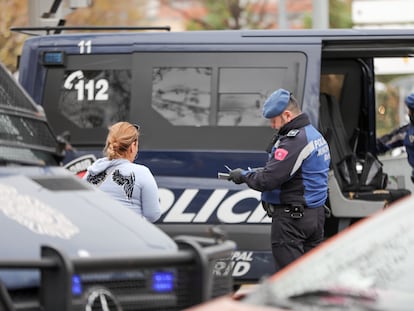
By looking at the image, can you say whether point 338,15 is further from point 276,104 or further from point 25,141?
point 25,141

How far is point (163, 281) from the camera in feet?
16.5

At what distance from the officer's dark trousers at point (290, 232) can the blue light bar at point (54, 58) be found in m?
2.36

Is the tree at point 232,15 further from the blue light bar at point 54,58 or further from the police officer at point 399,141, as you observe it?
the blue light bar at point 54,58

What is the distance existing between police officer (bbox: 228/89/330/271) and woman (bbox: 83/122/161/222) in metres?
0.93

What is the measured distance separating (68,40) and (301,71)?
1917 millimetres

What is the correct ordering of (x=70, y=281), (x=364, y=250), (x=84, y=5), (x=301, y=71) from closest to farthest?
1. (x=364, y=250)
2. (x=70, y=281)
3. (x=301, y=71)
4. (x=84, y=5)

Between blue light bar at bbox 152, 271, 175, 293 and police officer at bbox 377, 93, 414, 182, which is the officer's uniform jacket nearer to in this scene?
police officer at bbox 377, 93, 414, 182

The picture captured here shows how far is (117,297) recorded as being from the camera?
195 inches

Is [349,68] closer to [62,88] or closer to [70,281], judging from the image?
[62,88]

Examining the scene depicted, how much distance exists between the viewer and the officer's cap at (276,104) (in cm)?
823

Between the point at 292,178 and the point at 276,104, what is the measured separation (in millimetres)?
529

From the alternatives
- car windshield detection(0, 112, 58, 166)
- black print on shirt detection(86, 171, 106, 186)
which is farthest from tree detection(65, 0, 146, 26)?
car windshield detection(0, 112, 58, 166)

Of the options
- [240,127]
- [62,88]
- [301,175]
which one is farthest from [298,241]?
[62,88]

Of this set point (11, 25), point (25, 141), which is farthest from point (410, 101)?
point (11, 25)
